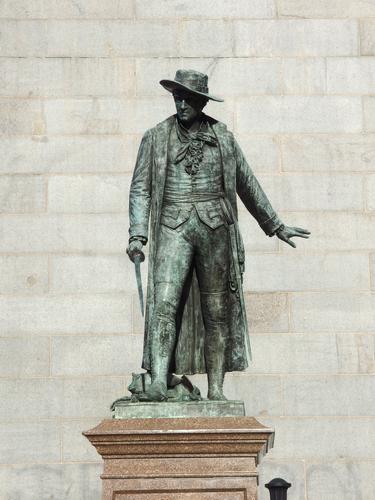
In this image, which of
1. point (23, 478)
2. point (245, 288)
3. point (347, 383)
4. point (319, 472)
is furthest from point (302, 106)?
point (23, 478)

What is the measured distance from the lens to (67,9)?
47.3 ft

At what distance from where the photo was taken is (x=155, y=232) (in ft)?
35.6

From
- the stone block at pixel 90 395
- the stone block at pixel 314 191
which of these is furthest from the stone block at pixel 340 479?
the stone block at pixel 314 191

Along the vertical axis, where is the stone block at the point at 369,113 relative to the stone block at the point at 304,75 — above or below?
below

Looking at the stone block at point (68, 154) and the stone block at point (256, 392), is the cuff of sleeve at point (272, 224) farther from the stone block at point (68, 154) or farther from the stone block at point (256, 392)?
the stone block at point (68, 154)

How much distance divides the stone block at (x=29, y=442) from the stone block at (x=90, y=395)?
24 cm

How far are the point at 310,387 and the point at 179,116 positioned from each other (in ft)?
12.4

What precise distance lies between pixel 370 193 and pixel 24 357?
155 inches

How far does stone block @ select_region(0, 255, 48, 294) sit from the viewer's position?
45.4 ft

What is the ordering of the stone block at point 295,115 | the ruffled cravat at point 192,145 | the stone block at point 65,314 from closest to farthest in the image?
the ruffled cravat at point 192,145 < the stone block at point 65,314 < the stone block at point 295,115

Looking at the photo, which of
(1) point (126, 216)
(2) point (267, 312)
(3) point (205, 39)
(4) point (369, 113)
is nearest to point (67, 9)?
(3) point (205, 39)

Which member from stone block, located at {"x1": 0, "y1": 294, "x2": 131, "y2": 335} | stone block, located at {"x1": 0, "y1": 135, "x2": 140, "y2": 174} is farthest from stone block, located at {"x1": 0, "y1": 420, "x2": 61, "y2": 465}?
stone block, located at {"x1": 0, "y1": 135, "x2": 140, "y2": 174}

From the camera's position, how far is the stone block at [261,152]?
556 inches

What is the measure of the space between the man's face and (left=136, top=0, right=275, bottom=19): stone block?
361cm
